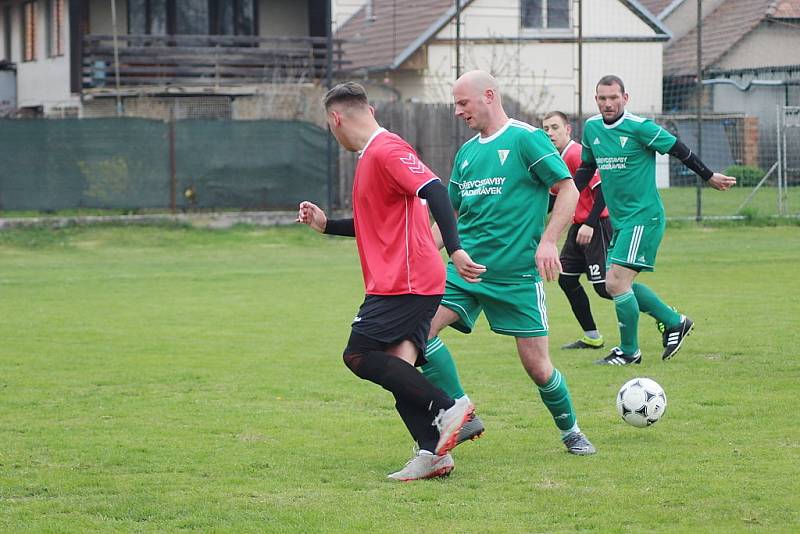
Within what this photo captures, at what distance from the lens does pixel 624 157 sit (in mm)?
9539

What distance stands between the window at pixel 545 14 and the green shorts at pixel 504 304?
26.2 m

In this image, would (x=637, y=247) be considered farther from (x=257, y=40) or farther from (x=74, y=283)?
(x=257, y=40)

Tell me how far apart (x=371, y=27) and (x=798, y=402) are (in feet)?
94.7

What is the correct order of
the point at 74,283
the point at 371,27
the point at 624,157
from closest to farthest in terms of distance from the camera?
the point at 624,157 < the point at 74,283 < the point at 371,27

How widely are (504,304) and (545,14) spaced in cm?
2653

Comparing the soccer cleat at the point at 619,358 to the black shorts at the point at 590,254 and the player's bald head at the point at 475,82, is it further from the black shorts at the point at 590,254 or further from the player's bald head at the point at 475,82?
the player's bald head at the point at 475,82

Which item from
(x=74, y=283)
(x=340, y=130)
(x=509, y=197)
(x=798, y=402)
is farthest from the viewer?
(x=74, y=283)

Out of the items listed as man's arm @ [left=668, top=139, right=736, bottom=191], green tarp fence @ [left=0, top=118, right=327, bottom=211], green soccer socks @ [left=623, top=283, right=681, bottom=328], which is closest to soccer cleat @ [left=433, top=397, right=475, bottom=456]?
man's arm @ [left=668, top=139, right=736, bottom=191]

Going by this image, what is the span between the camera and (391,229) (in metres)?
5.96

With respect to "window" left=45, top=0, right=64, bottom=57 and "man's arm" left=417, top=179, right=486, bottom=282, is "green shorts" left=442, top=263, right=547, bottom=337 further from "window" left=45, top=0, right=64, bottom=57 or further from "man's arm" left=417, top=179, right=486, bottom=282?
"window" left=45, top=0, right=64, bottom=57

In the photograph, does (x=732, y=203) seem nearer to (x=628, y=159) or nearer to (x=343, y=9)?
(x=628, y=159)

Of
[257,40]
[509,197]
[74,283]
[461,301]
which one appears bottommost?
[74,283]

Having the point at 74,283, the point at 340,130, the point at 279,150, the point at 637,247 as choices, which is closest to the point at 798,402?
the point at 637,247

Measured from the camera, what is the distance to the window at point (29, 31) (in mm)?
34562
